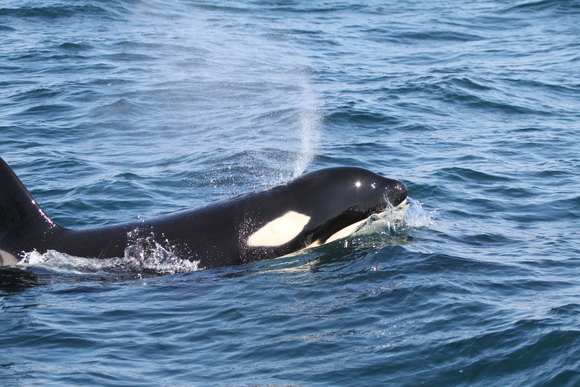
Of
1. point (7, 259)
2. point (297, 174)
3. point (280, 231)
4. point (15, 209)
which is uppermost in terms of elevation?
Answer: point (15, 209)

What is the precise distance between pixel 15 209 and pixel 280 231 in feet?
11.7

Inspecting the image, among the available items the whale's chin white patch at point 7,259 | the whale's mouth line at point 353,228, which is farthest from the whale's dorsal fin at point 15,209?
the whale's mouth line at point 353,228

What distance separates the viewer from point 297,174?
14.5m

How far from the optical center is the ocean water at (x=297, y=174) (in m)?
7.42

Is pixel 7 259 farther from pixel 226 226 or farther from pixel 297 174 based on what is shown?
pixel 297 174

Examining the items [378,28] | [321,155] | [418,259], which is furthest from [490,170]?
[378,28]

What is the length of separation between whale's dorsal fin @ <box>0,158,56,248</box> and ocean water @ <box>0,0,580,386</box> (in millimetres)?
495

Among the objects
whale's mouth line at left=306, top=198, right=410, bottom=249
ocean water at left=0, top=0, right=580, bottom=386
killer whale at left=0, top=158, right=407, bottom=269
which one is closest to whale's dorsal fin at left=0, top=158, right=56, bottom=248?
killer whale at left=0, top=158, right=407, bottom=269

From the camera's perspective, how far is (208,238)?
32.2 feet

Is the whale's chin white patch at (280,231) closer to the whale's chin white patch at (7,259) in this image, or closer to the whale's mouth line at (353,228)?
the whale's mouth line at (353,228)

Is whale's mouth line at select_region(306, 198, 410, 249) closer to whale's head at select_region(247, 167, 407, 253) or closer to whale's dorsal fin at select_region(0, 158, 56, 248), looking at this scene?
whale's head at select_region(247, 167, 407, 253)

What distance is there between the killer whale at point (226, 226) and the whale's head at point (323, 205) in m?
0.01

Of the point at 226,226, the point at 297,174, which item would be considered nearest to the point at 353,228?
the point at 226,226

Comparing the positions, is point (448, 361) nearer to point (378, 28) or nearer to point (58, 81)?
point (58, 81)
